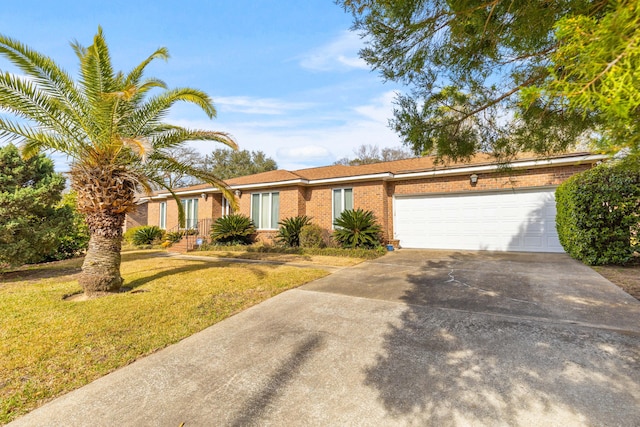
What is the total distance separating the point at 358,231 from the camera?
1109cm

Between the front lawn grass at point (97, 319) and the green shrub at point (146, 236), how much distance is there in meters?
9.20

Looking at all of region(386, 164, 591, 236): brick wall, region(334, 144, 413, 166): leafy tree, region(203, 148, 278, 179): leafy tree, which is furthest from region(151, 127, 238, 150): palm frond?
region(203, 148, 278, 179): leafy tree

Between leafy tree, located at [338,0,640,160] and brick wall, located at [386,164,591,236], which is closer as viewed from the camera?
leafy tree, located at [338,0,640,160]

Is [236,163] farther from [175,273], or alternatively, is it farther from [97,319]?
[97,319]

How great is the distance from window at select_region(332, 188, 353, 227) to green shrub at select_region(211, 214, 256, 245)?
4568 millimetres

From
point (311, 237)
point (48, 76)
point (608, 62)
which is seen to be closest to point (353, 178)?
point (311, 237)

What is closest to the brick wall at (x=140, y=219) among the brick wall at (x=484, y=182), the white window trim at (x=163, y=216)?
the white window trim at (x=163, y=216)

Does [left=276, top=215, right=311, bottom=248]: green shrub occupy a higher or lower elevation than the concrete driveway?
higher

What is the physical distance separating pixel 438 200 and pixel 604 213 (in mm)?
5412

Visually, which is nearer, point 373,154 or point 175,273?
point 175,273

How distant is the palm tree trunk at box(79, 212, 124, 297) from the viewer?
556cm

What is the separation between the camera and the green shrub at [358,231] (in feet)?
35.9

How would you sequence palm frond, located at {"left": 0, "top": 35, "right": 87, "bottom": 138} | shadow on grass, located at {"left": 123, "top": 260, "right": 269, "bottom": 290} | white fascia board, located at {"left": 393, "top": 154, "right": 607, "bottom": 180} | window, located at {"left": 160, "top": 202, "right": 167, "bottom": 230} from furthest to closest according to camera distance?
window, located at {"left": 160, "top": 202, "right": 167, "bottom": 230}, white fascia board, located at {"left": 393, "top": 154, "right": 607, "bottom": 180}, shadow on grass, located at {"left": 123, "top": 260, "right": 269, "bottom": 290}, palm frond, located at {"left": 0, "top": 35, "right": 87, "bottom": 138}

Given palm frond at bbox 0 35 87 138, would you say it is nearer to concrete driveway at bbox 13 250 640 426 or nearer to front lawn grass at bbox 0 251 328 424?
front lawn grass at bbox 0 251 328 424
